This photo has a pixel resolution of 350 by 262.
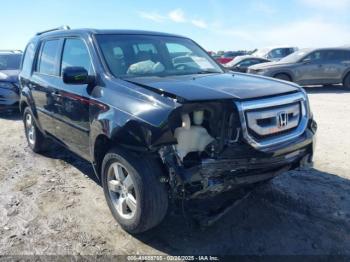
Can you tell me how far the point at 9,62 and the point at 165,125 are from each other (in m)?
9.66

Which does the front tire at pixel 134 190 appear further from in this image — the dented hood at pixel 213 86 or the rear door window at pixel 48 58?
the rear door window at pixel 48 58

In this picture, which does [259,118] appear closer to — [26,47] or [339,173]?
[339,173]

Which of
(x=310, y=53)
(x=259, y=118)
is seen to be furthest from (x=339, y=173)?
(x=310, y=53)

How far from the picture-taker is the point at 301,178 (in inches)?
192

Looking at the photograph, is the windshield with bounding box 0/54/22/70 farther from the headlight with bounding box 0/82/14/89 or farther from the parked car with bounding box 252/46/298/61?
the parked car with bounding box 252/46/298/61

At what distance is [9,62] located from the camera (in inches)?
440

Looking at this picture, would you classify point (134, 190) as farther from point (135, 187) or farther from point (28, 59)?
point (28, 59)

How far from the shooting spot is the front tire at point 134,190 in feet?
10.6

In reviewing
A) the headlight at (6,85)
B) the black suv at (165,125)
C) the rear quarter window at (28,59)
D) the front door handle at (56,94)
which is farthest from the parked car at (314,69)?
the front door handle at (56,94)

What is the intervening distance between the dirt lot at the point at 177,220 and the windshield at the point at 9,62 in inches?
241

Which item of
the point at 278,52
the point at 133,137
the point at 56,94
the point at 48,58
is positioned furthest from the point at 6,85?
the point at 278,52

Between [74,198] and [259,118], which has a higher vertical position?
[259,118]

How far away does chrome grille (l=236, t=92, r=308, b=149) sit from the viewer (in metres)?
3.20

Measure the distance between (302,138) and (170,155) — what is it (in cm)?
133
